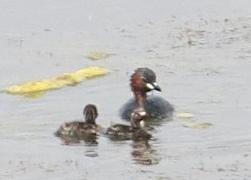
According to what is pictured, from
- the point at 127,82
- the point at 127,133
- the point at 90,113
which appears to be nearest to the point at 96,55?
the point at 127,82

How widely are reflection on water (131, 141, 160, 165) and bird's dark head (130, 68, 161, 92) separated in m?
2.09

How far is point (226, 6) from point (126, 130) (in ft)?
29.2

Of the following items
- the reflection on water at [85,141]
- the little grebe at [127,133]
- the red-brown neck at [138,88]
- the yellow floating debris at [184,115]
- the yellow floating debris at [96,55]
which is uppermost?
the yellow floating debris at [96,55]

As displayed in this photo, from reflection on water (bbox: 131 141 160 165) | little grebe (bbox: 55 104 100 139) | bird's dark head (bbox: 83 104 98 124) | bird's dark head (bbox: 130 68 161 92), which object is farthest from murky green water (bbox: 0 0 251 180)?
bird's dark head (bbox: 83 104 98 124)

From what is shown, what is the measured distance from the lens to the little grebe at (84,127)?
13.9 meters

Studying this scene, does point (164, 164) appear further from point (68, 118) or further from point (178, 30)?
→ point (178, 30)

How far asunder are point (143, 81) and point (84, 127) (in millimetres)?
1955

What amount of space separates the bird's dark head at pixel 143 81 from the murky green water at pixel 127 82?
276mm

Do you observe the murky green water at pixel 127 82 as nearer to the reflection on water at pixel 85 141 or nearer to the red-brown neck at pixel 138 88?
the reflection on water at pixel 85 141

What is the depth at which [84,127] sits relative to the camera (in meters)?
14.1

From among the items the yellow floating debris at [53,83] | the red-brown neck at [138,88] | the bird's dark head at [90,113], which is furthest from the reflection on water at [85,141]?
the yellow floating debris at [53,83]

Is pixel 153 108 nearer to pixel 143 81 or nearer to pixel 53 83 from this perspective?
pixel 143 81

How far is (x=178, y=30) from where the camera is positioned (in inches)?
806

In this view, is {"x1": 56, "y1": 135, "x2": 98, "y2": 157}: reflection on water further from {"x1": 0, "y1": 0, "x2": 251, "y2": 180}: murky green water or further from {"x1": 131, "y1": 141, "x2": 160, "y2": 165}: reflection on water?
{"x1": 131, "y1": 141, "x2": 160, "y2": 165}: reflection on water
